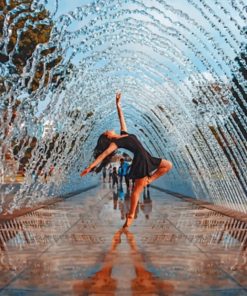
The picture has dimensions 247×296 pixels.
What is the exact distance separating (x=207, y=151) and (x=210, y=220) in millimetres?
11333

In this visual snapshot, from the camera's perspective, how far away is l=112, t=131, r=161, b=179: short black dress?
9.34 meters

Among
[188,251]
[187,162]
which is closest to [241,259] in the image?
[188,251]

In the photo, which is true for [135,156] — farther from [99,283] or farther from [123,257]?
[99,283]

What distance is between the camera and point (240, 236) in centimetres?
874

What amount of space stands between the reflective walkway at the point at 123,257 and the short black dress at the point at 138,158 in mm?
932

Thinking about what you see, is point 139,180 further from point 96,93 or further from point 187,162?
point 96,93

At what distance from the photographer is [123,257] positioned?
679 cm

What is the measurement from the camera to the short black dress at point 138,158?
934 centimetres

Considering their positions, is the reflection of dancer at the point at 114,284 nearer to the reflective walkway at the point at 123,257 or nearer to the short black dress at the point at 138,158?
the reflective walkway at the point at 123,257

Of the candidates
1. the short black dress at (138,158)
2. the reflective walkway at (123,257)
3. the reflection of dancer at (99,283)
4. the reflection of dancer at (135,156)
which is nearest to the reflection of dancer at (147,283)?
the reflective walkway at (123,257)

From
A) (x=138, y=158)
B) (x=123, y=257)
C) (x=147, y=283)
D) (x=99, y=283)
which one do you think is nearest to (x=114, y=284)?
(x=99, y=283)

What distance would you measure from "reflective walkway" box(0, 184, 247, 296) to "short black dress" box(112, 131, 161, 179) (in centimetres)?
93

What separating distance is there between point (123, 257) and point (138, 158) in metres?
2.93

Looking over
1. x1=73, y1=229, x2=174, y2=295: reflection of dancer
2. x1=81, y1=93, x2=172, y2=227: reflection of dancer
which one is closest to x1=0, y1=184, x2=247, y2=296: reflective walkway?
x1=73, y1=229, x2=174, y2=295: reflection of dancer
